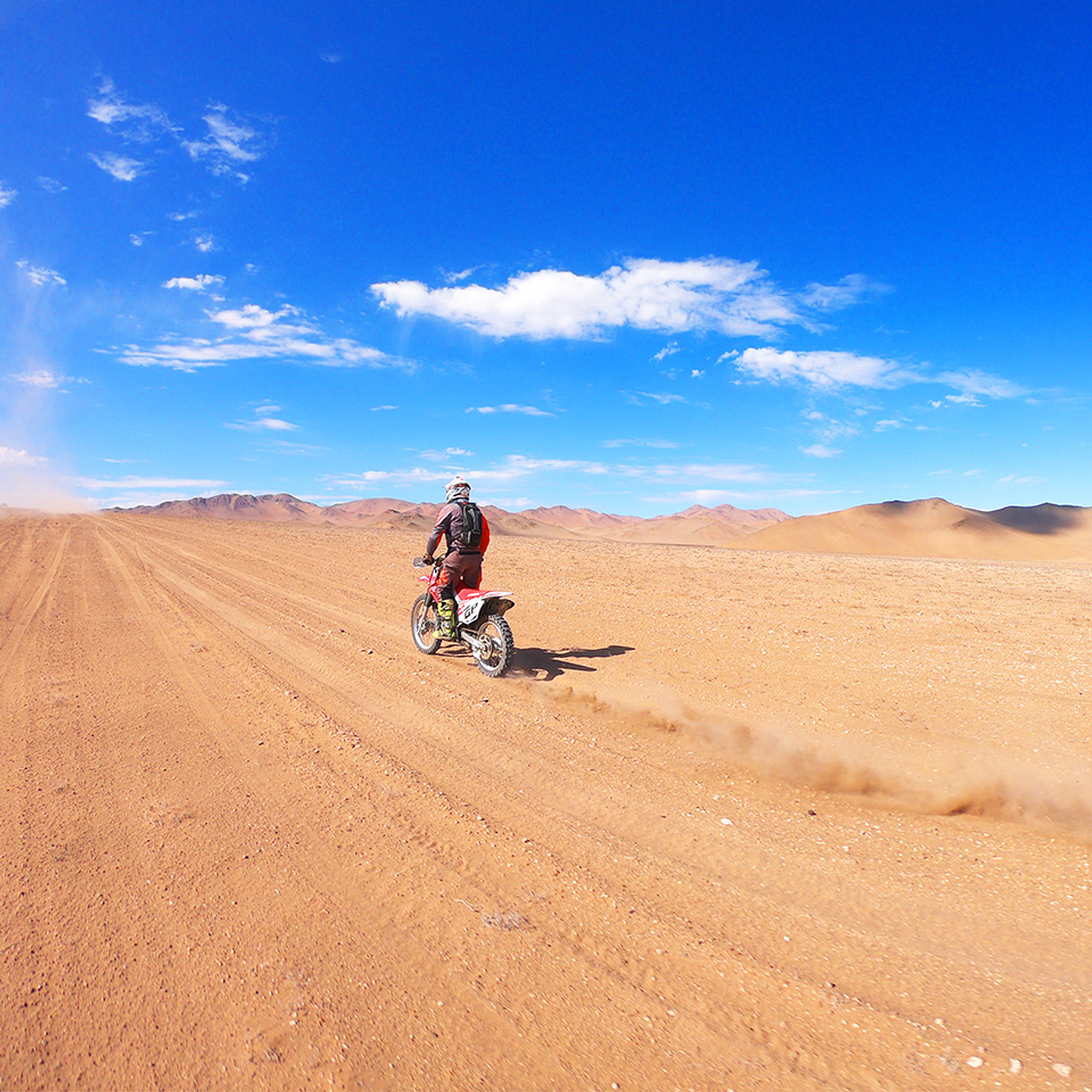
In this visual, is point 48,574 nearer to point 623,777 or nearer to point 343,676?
point 343,676

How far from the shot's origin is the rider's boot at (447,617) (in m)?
8.79

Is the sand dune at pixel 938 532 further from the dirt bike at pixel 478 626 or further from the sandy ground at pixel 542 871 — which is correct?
the sandy ground at pixel 542 871

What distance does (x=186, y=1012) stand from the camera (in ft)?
8.50

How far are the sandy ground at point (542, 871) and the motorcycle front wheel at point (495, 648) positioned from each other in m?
0.28

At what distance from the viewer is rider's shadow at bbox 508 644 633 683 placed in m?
8.20

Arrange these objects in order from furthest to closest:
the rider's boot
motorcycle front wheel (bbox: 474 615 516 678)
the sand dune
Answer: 1. the sand dune
2. the rider's boot
3. motorcycle front wheel (bbox: 474 615 516 678)

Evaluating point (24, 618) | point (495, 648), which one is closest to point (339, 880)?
point (495, 648)

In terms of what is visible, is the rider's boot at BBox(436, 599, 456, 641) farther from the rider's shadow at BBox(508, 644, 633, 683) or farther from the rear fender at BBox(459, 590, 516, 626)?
the rider's shadow at BBox(508, 644, 633, 683)

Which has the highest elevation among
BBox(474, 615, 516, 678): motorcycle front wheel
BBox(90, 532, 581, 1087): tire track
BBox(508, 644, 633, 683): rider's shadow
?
BBox(474, 615, 516, 678): motorcycle front wheel

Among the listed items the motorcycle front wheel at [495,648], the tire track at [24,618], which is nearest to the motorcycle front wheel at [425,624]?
the motorcycle front wheel at [495,648]

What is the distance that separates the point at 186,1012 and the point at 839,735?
17.8 ft

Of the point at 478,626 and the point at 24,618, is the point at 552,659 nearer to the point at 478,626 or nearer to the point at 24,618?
the point at 478,626

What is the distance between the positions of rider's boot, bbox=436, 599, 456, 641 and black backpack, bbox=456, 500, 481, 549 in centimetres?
85

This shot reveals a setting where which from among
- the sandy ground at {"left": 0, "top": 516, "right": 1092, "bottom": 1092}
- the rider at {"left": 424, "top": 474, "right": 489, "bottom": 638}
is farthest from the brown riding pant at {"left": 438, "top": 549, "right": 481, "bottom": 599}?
the sandy ground at {"left": 0, "top": 516, "right": 1092, "bottom": 1092}
